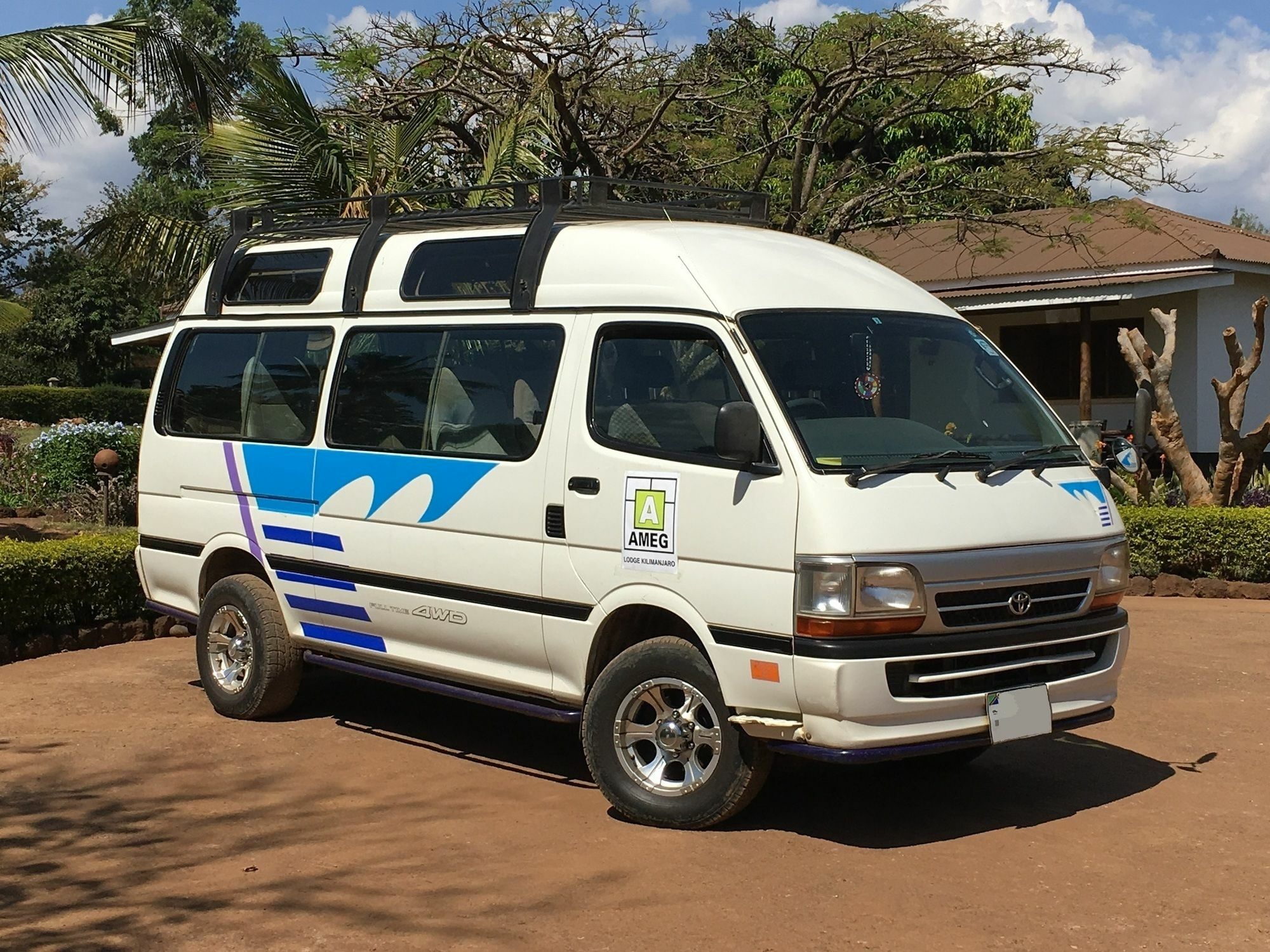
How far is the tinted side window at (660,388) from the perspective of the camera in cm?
588

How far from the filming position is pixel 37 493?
15914 millimetres

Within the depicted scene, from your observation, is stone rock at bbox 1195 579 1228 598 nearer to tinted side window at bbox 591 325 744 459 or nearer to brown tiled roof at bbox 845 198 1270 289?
brown tiled roof at bbox 845 198 1270 289

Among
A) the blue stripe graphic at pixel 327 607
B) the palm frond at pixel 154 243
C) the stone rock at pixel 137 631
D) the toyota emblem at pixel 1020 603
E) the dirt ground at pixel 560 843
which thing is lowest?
the dirt ground at pixel 560 843

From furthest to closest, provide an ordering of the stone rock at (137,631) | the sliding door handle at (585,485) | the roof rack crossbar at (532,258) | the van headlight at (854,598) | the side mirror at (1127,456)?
1. the stone rock at (137,631)
2. the side mirror at (1127,456)
3. the roof rack crossbar at (532,258)
4. the sliding door handle at (585,485)
5. the van headlight at (854,598)

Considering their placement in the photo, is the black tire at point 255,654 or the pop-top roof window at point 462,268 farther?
the black tire at point 255,654

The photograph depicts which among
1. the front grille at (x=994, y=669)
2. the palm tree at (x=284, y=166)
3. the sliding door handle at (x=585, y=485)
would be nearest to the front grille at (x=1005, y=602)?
the front grille at (x=994, y=669)

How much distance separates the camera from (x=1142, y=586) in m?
12.8

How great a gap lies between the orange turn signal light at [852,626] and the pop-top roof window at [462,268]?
7.48 ft

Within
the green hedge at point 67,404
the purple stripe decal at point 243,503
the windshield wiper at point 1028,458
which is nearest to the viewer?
the windshield wiper at point 1028,458

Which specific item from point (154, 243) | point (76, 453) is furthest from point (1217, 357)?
point (76, 453)

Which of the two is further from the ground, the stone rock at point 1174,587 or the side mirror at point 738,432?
the side mirror at point 738,432

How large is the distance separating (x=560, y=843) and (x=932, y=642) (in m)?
1.69

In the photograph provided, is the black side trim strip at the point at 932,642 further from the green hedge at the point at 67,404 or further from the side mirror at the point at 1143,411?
the green hedge at the point at 67,404

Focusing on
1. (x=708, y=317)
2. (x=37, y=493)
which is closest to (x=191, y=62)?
(x=37, y=493)
